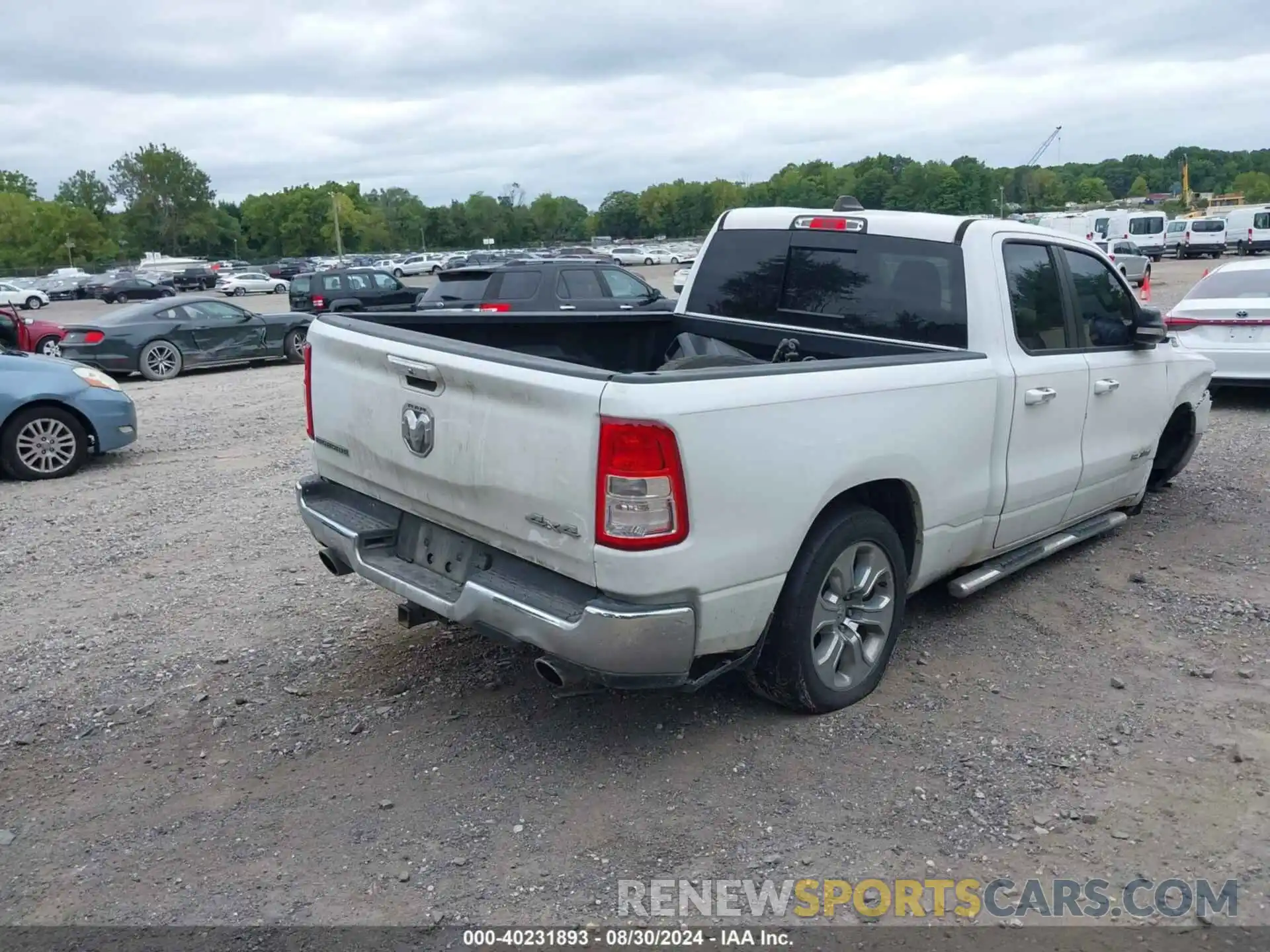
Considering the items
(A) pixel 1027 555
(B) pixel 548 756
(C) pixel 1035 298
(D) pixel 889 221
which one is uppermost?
(D) pixel 889 221

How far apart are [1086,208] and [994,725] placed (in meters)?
60.7

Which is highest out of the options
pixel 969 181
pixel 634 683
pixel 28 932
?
pixel 969 181

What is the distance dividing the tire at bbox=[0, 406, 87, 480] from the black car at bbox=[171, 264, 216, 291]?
62123mm

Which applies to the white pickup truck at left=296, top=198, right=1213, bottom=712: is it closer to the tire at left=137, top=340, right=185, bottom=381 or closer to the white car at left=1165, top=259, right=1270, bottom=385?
the white car at left=1165, top=259, right=1270, bottom=385

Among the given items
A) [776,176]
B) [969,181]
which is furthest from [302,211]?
[969,181]

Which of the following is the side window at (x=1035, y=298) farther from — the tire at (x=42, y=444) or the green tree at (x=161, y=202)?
the green tree at (x=161, y=202)

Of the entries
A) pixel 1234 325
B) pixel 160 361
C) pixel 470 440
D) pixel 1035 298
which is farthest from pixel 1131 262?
pixel 470 440

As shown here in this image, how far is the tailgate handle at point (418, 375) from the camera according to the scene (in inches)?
156

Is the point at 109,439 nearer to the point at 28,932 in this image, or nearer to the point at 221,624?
the point at 221,624

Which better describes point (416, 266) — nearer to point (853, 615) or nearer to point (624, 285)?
point (624, 285)

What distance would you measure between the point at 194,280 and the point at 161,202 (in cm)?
5984

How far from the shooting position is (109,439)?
9.43 metres

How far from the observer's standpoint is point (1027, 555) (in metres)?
5.44

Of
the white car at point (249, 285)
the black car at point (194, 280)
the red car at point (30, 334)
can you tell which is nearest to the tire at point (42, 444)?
the red car at point (30, 334)
